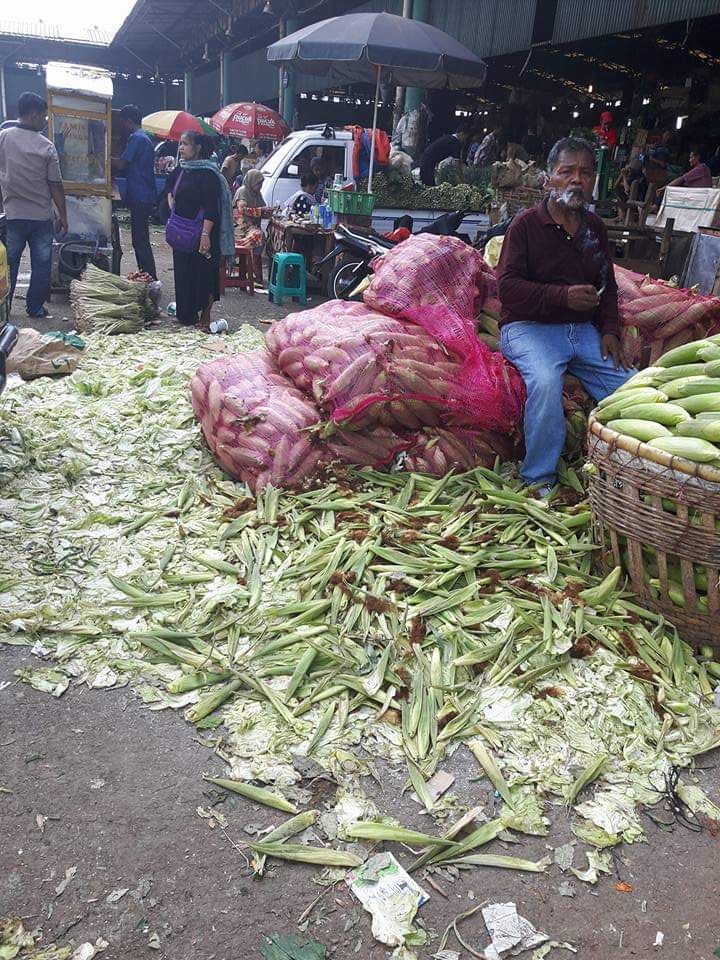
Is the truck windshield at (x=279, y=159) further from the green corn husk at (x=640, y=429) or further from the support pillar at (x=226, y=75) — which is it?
the support pillar at (x=226, y=75)

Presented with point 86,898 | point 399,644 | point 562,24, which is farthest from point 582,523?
point 562,24

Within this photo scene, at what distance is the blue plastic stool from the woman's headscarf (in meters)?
3.65

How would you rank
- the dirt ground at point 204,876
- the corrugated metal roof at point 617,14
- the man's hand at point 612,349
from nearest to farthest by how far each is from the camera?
1. the dirt ground at point 204,876
2. the man's hand at point 612,349
3. the corrugated metal roof at point 617,14

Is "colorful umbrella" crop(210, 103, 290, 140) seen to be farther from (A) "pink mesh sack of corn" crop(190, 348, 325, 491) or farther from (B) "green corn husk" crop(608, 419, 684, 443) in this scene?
(B) "green corn husk" crop(608, 419, 684, 443)

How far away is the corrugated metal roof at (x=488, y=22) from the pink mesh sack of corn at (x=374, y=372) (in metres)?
13.6

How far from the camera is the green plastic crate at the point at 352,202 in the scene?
10.4m

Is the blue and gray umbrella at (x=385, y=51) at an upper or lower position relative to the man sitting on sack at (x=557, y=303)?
upper

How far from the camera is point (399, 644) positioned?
120 inches

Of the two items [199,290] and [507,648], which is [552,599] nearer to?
[507,648]

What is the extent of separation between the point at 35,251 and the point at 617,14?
405 inches

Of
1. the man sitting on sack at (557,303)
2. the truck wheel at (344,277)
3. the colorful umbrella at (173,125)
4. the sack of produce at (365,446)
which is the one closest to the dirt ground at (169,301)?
the truck wheel at (344,277)

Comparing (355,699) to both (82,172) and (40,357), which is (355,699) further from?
(82,172)

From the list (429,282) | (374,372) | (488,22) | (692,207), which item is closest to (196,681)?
(374,372)

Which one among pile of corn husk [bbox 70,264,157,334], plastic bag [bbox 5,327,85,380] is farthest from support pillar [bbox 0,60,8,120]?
plastic bag [bbox 5,327,85,380]
